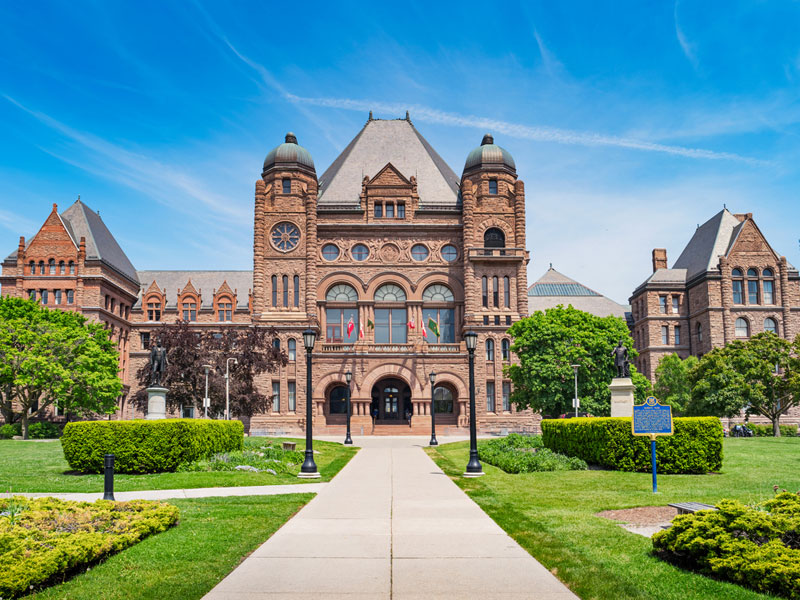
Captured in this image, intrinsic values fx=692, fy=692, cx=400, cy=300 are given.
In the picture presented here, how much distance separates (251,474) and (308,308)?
43.5 meters

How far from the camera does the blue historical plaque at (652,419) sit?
18562 mm

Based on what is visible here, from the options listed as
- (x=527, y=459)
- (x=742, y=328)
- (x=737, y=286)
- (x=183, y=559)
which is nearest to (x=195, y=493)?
(x=183, y=559)

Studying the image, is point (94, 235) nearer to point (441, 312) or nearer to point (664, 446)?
point (441, 312)

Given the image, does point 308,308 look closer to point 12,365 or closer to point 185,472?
point 12,365

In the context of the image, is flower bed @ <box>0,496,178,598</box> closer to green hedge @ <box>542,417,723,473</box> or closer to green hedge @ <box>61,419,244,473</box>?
green hedge @ <box>61,419,244,473</box>

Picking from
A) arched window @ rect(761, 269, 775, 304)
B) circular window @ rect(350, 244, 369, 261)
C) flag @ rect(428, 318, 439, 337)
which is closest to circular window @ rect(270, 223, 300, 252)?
circular window @ rect(350, 244, 369, 261)

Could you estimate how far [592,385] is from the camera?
4947cm

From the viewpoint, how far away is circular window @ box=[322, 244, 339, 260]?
219ft

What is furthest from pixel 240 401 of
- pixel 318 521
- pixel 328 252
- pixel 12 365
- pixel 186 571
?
pixel 186 571

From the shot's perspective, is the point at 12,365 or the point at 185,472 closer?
the point at 185,472

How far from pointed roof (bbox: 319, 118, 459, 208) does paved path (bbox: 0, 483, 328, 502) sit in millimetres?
52182

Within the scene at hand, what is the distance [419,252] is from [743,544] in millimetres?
59233

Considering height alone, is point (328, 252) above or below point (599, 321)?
above

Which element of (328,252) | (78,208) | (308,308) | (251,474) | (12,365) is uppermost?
(78,208)
